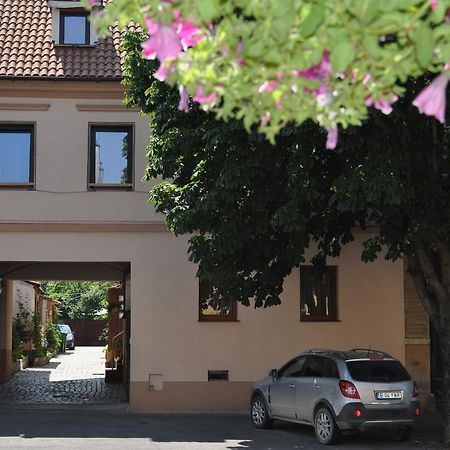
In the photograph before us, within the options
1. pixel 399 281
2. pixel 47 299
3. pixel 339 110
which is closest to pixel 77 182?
pixel 399 281

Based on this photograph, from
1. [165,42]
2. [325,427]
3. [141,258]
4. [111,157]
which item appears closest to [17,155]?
[111,157]

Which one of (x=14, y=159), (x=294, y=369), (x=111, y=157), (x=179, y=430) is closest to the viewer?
(x=294, y=369)

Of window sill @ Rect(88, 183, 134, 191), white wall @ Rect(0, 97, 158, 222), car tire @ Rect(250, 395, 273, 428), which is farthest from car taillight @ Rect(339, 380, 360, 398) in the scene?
window sill @ Rect(88, 183, 134, 191)

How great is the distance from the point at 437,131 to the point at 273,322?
7153 millimetres

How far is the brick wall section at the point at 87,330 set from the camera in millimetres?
62750

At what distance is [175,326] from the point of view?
18703 mm

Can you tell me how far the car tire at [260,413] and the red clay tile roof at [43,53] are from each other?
8.22m

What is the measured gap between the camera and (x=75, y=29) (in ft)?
68.0

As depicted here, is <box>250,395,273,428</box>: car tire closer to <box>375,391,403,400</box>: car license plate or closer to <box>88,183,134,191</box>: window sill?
<box>375,391,403,400</box>: car license plate

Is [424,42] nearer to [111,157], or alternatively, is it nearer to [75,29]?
[111,157]

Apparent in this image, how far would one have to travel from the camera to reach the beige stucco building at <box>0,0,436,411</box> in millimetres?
18547

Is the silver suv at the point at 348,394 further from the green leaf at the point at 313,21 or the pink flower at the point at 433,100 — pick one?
the green leaf at the point at 313,21

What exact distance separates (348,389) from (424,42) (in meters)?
10.6

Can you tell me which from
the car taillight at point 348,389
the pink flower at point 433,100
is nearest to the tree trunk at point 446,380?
the car taillight at point 348,389
